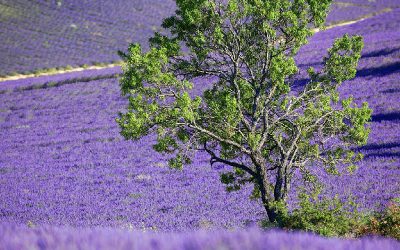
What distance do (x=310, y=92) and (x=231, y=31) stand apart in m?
1.71

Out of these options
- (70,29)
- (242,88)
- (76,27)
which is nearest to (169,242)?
(242,88)

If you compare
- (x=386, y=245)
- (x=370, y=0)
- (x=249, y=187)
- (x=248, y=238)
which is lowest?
(x=249, y=187)

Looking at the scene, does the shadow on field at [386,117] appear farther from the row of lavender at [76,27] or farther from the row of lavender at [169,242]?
the row of lavender at [76,27]

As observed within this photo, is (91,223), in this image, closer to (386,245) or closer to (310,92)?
(310,92)

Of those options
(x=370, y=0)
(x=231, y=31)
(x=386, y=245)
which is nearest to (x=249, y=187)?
(x=231, y=31)

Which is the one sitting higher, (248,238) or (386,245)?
(248,238)

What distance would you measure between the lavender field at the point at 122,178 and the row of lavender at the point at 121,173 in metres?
0.04

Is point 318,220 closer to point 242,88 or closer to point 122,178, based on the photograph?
point 242,88

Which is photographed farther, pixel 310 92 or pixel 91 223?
pixel 91 223

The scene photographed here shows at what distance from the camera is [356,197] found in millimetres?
10992

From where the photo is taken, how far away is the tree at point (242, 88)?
7242mm

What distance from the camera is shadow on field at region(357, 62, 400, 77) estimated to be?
78.5 ft

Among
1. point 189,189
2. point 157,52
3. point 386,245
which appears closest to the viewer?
point 386,245

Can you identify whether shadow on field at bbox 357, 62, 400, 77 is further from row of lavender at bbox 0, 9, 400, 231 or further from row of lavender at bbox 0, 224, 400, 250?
row of lavender at bbox 0, 224, 400, 250
